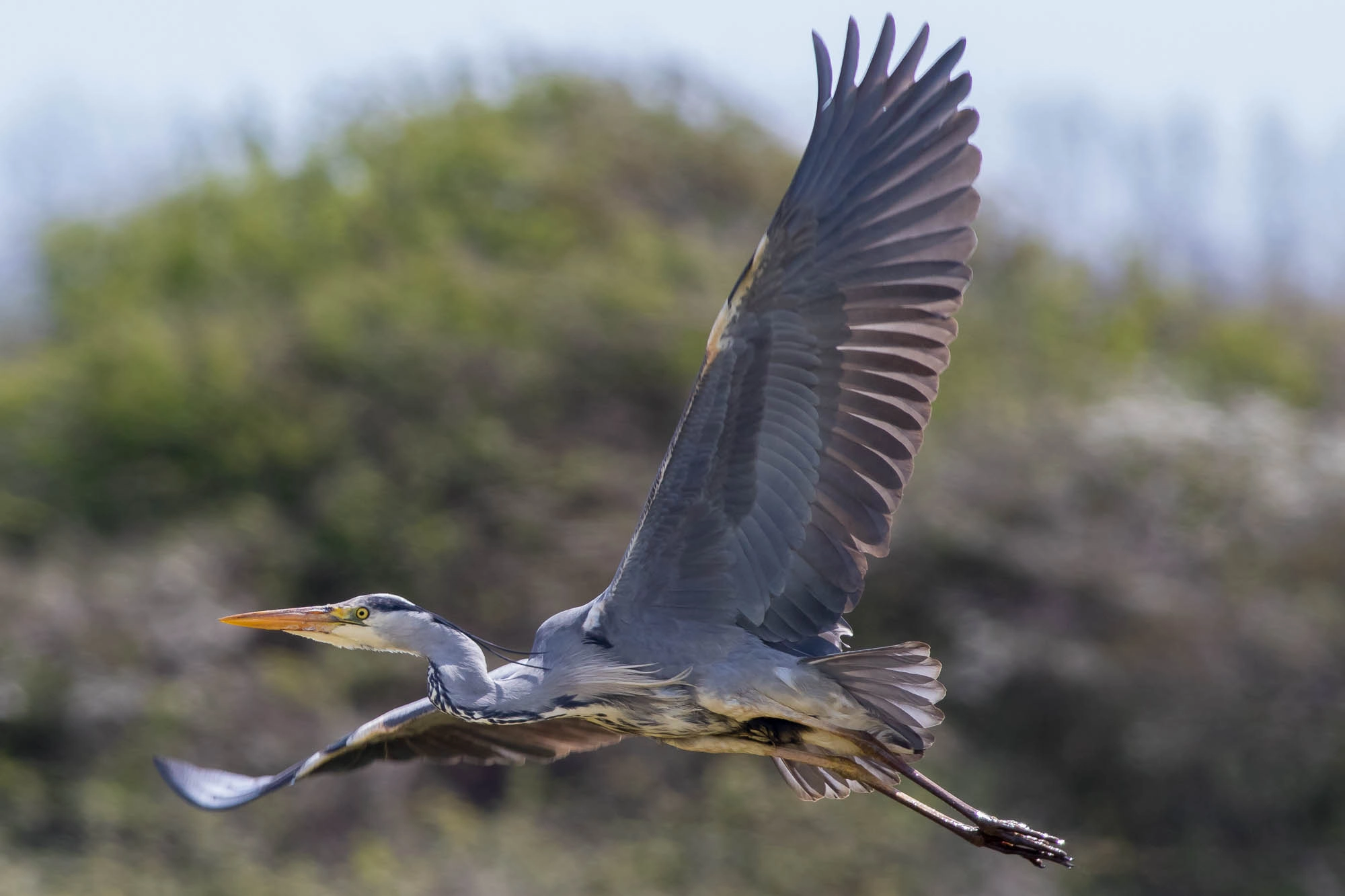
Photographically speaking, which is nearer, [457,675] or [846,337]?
[846,337]

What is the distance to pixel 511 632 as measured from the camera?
1234cm

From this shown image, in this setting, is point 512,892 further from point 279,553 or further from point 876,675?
point 876,675

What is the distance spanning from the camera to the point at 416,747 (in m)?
5.98

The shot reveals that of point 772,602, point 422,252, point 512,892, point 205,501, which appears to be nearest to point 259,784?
point 772,602

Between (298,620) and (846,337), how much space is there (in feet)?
6.31

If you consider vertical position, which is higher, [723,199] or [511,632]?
[723,199]

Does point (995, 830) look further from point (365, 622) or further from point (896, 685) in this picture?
point (365, 622)

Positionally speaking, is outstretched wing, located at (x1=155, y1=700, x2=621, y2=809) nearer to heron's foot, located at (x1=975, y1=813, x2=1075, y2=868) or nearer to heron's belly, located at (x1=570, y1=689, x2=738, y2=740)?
heron's belly, located at (x1=570, y1=689, x2=738, y2=740)

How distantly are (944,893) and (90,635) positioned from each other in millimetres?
6073

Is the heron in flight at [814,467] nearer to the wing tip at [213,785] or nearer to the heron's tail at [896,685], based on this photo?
the heron's tail at [896,685]

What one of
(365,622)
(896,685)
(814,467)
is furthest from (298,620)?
(896,685)

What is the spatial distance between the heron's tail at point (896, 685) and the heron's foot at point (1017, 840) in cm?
43

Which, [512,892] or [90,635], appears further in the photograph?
[90,635]

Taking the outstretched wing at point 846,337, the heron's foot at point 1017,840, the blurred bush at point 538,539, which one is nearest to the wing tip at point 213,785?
the outstretched wing at point 846,337
